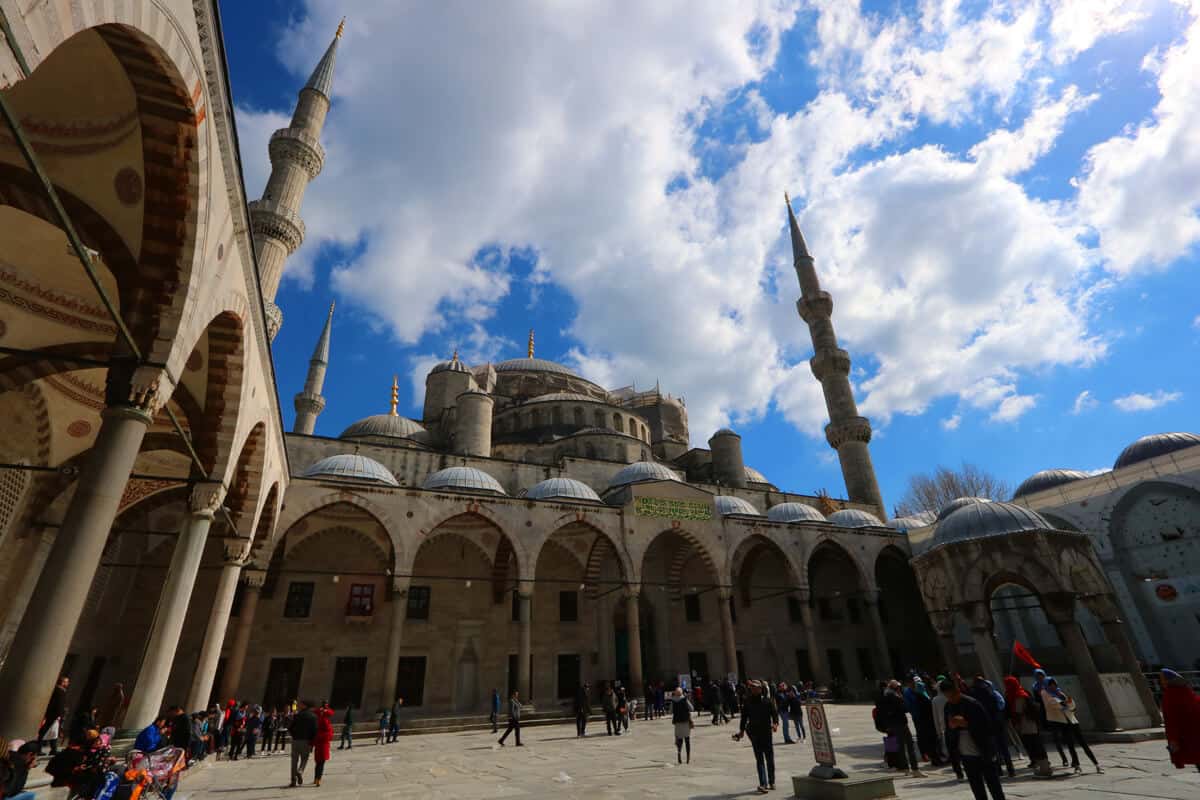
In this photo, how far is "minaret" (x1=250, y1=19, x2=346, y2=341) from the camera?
16.5 metres

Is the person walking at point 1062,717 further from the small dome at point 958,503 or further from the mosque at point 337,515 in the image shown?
the small dome at point 958,503

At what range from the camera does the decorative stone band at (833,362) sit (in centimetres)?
2811

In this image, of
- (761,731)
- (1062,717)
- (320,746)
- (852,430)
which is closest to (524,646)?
(320,746)

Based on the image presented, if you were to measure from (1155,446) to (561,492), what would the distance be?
71.0ft

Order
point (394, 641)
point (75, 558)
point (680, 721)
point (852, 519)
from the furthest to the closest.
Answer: point (852, 519) → point (394, 641) → point (680, 721) → point (75, 558)

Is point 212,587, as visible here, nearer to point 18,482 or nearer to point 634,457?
point 18,482

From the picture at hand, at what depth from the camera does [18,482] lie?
35.4 feet

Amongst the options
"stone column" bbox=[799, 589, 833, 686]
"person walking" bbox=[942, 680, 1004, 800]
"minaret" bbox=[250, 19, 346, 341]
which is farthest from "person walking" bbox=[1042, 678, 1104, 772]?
"minaret" bbox=[250, 19, 346, 341]

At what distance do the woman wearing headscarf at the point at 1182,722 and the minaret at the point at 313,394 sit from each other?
82.0ft

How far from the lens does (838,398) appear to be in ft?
90.5

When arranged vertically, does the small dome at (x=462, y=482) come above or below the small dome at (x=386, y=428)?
below

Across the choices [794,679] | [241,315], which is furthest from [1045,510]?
[241,315]

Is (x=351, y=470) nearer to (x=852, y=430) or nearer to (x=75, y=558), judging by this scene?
(x=75, y=558)

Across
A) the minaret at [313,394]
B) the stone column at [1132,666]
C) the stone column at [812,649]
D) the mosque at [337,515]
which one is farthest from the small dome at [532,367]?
the stone column at [1132,666]
